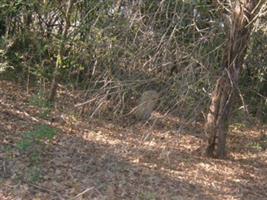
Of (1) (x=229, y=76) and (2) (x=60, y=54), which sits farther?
(2) (x=60, y=54)

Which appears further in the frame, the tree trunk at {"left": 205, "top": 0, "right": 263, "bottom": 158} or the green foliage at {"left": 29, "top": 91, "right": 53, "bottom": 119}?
the green foliage at {"left": 29, "top": 91, "right": 53, "bottom": 119}

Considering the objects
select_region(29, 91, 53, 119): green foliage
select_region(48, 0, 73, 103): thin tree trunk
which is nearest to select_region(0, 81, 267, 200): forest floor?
select_region(29, 91, 53, 119): green foliage

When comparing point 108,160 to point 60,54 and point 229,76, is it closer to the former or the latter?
point 229,76

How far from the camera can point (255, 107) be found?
35.0ft

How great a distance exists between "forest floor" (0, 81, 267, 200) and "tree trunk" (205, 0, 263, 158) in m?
0.36

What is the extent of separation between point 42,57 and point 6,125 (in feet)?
7.61

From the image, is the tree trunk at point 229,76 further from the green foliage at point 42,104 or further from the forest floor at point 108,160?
the green foliage at point 42,104

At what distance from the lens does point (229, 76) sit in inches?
279

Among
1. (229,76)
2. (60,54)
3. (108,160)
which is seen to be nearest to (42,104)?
(60,54)

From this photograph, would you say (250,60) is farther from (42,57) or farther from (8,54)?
(8,54)

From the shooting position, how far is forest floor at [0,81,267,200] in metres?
6.03

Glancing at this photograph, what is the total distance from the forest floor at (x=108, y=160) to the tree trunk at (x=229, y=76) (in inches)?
14.1

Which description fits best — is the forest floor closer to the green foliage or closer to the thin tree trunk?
the green foliage

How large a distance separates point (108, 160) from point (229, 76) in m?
2.05
